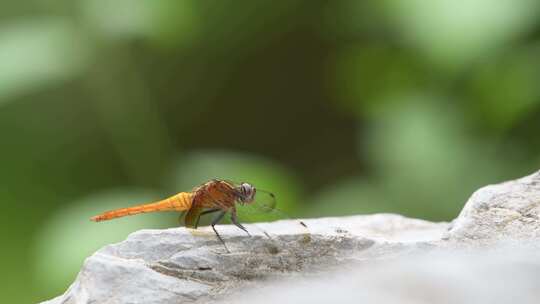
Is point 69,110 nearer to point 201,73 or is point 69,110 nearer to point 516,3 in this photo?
point 201,73

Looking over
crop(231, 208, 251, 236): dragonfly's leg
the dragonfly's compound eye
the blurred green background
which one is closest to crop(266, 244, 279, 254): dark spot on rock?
crop(231, 208, 251, 236): dragonfly's leg

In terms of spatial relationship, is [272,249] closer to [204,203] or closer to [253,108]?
[204,203]

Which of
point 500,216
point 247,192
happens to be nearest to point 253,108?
point 247,192

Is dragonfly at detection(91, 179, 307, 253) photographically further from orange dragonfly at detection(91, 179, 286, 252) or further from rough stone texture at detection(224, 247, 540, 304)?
rough stone texture at detection(224, 247, 540, 304)

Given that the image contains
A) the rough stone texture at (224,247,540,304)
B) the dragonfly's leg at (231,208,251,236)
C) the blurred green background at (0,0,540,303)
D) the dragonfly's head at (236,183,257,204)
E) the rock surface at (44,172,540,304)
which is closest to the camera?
the rough stone texture at (224,247,540,304)

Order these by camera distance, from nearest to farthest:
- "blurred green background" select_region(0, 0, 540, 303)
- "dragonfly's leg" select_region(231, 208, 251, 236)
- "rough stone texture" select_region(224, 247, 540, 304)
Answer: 1. "rough stone texture" select_region(224, 247, 540, 304)
2. "dragonfly's leg" select_region(231, 208, 251, 236)
3. "blurred green background" select_region(0, 0, 540, 303)

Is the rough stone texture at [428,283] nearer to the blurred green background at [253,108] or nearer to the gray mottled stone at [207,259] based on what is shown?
the gray mottled stone at [207,259]

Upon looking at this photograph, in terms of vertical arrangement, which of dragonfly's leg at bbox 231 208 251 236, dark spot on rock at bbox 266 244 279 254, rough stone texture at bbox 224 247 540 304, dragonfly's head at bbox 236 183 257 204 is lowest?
rough stone texture at bbox 224 247 540 304

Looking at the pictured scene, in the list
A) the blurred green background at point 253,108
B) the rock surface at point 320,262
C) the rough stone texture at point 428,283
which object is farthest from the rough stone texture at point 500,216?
the blurred green background at point 253,108
